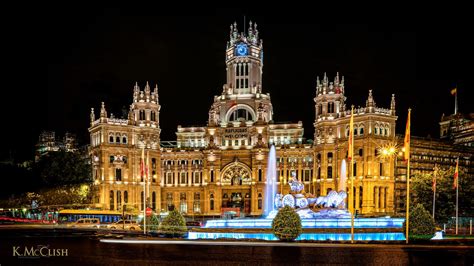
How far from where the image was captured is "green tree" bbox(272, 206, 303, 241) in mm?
41312

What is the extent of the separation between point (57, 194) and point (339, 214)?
6678 cm

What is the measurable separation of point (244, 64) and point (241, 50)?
379 centimetres

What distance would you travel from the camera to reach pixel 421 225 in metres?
40.7

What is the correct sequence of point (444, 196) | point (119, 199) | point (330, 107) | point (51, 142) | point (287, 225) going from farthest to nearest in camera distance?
1. point (51, 142)
2. point (330, 107)
3. point (119, 199)
4. point (444, 196)
5. point (287, 225)

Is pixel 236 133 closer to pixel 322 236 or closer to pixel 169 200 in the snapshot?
pixel 169 200

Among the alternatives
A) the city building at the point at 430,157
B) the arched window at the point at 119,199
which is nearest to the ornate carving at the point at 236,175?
the arched window at the point at 119,199

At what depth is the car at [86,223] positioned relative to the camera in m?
72.2

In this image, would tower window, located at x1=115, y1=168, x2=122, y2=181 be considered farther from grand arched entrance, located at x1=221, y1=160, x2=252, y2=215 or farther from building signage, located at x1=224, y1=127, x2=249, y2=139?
building signage, located at x1=224, y1=127, x2=249, y2=139

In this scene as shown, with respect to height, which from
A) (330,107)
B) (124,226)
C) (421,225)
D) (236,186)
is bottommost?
(124,226)

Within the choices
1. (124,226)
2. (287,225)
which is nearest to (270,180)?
(124,226)

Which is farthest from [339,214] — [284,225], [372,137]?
[372,137]

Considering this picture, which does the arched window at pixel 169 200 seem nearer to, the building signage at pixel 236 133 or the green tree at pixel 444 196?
the building signage at pixel 236 133

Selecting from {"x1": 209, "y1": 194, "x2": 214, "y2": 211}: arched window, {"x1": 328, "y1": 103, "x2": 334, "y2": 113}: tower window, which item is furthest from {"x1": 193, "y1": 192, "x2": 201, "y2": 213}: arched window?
{"x1": 328, "y1": 103, "x2": 334, "y2": 113}: tower window

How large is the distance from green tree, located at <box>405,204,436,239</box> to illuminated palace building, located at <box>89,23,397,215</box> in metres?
52.8
